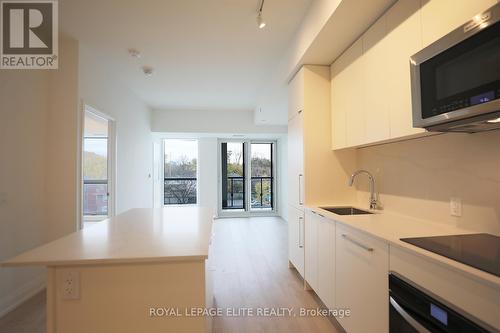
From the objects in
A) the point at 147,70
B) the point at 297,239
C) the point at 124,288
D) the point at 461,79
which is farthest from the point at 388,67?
the point at 147,70

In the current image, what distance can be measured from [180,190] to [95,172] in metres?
3.02

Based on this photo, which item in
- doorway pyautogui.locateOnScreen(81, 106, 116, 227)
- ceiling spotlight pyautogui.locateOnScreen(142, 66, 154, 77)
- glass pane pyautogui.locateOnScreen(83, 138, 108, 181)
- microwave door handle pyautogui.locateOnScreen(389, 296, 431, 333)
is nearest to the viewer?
microwave door handle pyautogui.locateOnScreen(389, 296, 431, 333)

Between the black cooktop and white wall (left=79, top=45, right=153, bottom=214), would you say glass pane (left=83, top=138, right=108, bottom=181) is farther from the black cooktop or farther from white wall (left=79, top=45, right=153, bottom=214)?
the black cooktop

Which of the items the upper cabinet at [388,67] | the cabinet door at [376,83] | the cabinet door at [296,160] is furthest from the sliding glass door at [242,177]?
the cabinet door at [376,83]

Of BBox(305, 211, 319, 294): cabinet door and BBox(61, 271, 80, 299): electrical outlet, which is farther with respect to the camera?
BBox(305, 211, 319, 294): cabinet door

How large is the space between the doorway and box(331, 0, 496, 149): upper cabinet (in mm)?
3100

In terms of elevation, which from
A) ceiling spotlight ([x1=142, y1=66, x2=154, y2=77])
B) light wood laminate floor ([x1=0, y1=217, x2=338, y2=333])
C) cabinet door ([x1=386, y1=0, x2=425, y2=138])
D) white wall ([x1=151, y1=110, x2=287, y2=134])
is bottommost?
light wood laminate floor ([x1=0, y1=217, x2=338, y2=333])

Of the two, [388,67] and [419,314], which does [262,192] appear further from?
[419,314]

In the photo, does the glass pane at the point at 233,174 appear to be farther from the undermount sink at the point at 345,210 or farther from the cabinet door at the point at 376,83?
the cabinet door at the point at 376,83

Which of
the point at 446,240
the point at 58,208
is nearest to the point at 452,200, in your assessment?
the point at 446,240

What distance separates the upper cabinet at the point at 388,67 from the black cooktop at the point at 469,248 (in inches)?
25.3

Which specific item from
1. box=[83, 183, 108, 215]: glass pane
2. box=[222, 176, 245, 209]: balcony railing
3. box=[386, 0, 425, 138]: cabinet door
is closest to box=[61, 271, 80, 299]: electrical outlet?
box=[386, 0, 425, 138]: cabinet door

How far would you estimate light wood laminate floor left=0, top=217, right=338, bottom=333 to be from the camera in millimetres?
2090

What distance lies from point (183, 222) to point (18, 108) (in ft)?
6.95
